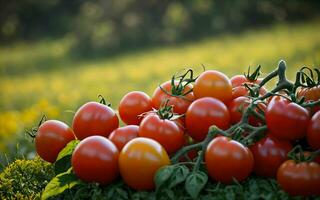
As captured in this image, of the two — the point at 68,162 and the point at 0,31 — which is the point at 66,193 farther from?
the point at 0,31

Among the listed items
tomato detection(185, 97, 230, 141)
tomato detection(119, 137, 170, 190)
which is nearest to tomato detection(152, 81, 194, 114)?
tomato detection(185, 97, 230, 141)

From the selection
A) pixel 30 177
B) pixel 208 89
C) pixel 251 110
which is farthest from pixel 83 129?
pixel 251 110

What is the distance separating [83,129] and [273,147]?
2.54 ft

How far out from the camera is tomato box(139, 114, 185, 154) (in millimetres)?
2212

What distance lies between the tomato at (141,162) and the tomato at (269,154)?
13.6 inches

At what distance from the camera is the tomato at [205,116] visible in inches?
88.5

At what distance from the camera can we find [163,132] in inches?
86.9

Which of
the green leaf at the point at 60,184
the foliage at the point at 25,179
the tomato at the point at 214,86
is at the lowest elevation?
the foliage at the point at 25,179

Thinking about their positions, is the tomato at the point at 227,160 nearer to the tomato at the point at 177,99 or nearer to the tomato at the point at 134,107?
the tomato at the point at 177,99

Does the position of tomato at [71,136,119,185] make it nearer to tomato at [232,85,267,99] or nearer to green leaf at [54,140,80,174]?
green leaf at [54,140,80,174]

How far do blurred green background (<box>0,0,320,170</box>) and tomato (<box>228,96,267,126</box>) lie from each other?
4923 mm

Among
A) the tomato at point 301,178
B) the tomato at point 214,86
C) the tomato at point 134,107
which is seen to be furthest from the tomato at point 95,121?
the tomato at point 301,178

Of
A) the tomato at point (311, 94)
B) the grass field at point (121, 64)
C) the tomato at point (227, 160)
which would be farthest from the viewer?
the grass field at point (121, 64)

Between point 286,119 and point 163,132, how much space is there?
46 centimetres
